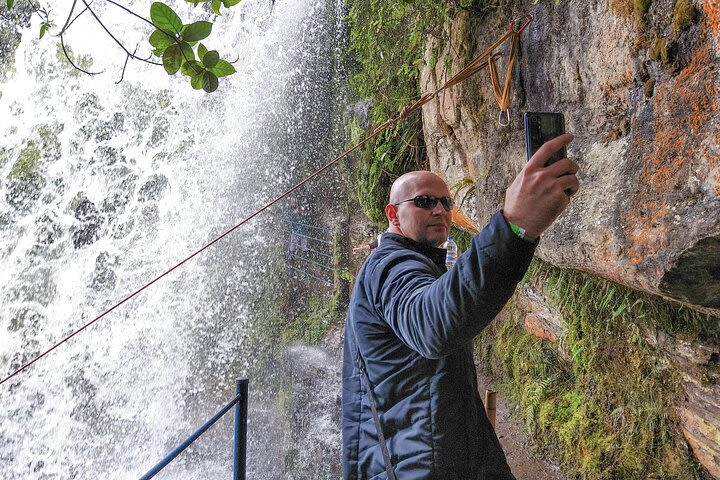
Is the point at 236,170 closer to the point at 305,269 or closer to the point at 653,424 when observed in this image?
the point at 305,269

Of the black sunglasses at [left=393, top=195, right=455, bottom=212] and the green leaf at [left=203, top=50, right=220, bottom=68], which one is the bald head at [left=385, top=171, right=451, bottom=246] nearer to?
the black sunglasses at [left=393, top=195, right=455, bottom=212]

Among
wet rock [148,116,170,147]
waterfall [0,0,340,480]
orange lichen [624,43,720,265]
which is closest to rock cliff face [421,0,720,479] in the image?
orange lichen [624,43,720,265]

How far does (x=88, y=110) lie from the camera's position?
36.8 feet

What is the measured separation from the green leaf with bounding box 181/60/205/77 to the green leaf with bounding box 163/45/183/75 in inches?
2.4

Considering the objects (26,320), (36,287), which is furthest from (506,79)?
(26,320)

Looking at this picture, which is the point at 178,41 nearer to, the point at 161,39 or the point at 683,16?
the point at 161,39

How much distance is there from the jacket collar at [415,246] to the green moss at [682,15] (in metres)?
1.11

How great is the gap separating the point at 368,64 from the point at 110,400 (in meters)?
8.15

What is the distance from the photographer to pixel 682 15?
1583 millimetres

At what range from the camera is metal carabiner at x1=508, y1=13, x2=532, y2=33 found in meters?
2.55

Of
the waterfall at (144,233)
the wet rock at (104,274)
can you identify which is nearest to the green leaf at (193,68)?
the waterfall at (144,233)

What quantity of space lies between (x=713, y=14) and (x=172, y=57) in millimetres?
1819

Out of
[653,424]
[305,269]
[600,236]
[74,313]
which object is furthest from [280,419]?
[600,236]

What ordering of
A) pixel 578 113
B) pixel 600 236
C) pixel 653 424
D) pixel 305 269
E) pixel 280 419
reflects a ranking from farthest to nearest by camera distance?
pixel 305 269 → pixel 280 419 → pixel 653 424 → pixel 578 113 → pixel 600 236
